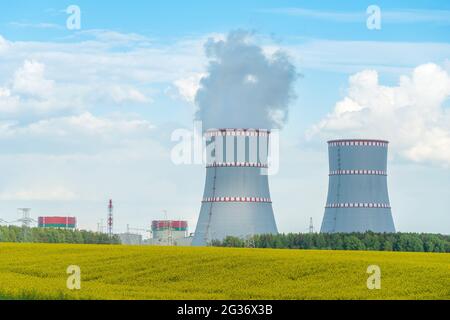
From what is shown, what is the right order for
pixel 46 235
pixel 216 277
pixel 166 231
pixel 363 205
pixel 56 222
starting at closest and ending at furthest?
pixel 216 277 < pixel 363 205 < pixel 46 235 < pixel 166 231 < pixel 56 222

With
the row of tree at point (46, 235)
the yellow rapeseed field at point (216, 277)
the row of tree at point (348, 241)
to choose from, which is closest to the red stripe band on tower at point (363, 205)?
the row of tree at point (348, 241)

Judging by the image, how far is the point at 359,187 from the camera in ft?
191

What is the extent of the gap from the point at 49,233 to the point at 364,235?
2650 centimetres

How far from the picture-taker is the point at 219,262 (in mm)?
28719

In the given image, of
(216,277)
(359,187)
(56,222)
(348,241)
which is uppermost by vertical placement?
(56,222)

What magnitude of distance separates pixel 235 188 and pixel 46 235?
86.7ft

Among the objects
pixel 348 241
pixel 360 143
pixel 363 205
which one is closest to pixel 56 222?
pixel 348 241

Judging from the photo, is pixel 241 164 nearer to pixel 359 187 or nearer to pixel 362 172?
pixel 362 172

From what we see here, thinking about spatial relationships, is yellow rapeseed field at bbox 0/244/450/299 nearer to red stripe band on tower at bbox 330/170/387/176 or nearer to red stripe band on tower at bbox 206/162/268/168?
red stripe band on tower at bbox 206/162/268/168

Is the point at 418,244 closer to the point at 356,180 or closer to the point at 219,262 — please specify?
the point at 356,180

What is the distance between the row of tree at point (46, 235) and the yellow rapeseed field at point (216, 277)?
4013 centimetres

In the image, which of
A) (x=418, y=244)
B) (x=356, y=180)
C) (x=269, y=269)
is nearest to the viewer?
(x=269, y=269)

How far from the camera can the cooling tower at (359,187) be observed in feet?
190
